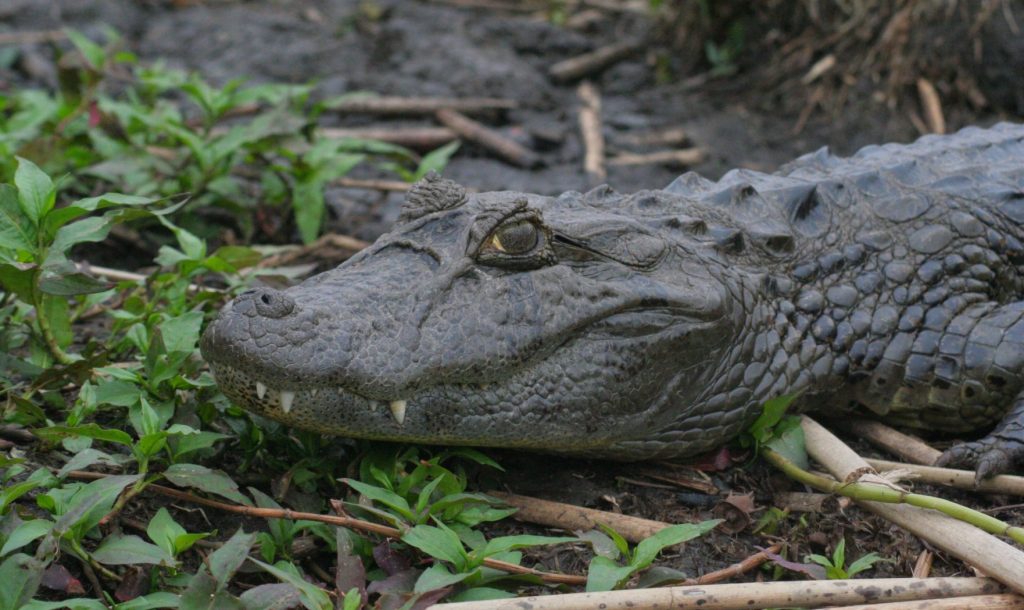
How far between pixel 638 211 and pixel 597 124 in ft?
11.9

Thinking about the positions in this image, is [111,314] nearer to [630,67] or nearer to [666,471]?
[666,471]

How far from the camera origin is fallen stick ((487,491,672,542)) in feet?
9.87

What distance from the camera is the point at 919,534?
293 centimetres

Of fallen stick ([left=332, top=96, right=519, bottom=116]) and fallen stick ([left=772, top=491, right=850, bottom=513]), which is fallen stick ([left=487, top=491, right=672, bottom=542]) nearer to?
fallen stick ([left=772, top=491, right=850, bottom=513])

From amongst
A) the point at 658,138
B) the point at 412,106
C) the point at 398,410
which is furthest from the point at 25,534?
the point at 658,138

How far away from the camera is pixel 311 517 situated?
275cm

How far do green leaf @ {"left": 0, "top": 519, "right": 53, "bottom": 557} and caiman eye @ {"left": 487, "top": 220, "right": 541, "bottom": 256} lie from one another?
1.35m

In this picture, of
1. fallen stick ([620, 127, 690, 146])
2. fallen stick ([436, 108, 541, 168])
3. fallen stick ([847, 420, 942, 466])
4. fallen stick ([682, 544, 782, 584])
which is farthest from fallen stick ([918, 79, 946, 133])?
fallen stick ([682, 544, 782, 584])

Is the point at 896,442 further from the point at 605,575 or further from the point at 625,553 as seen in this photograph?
the point at 605,575

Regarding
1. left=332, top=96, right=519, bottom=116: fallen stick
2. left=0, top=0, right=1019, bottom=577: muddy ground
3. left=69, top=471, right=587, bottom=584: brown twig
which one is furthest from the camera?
left=332, top=96, right=519, bottom=116: fallen stick

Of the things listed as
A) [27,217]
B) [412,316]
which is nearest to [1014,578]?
[412,316]

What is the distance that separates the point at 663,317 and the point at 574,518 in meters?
0.66

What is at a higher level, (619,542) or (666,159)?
(666,159)

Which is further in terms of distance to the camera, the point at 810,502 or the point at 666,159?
the point at 666,159
